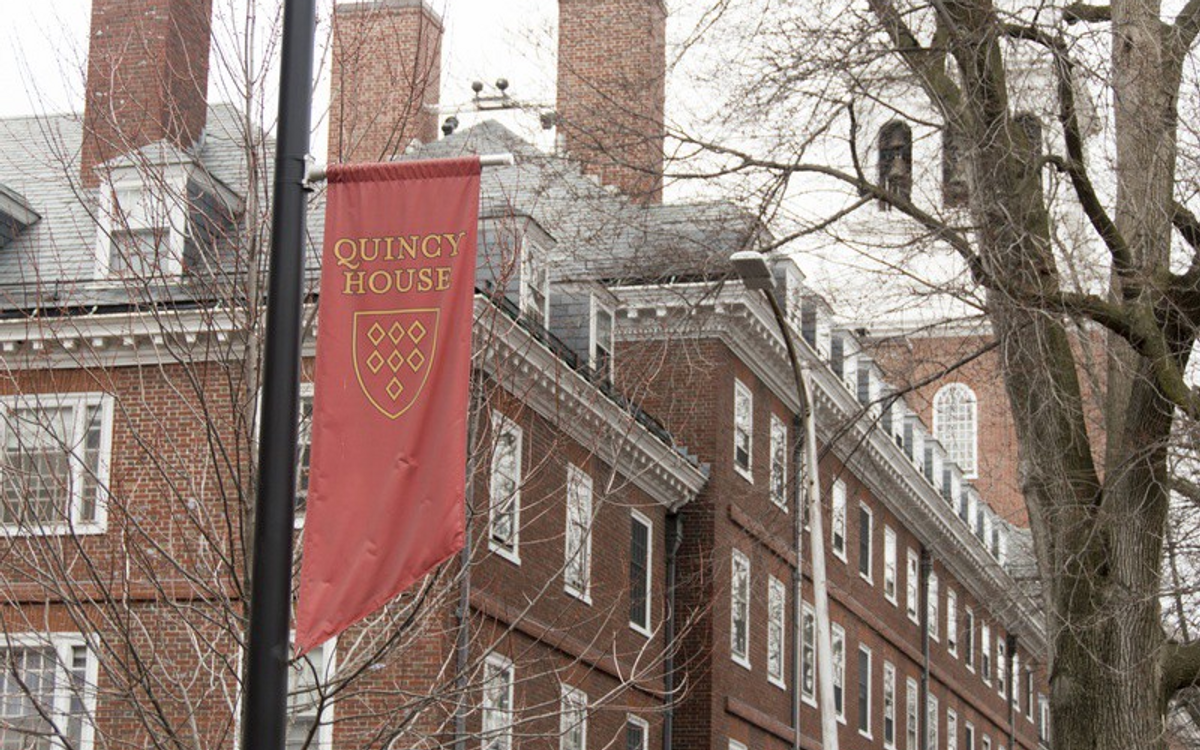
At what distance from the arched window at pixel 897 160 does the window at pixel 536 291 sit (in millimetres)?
7942

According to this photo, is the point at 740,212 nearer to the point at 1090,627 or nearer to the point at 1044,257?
the point at 1044,257

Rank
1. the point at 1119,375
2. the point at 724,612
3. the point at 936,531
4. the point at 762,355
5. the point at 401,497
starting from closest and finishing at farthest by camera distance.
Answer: the point at 401,497 → the point at 1119,375 → the point at 724,612 → the point at 762,355 → the point at 936,531

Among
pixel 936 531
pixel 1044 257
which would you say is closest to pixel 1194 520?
pixel 1044 257

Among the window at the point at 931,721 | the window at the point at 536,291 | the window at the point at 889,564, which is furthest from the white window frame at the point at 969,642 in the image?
the window at the point at 536,291

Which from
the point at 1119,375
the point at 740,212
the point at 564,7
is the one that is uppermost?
the point at 564,7

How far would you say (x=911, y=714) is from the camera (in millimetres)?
46281

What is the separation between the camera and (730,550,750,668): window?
108ft

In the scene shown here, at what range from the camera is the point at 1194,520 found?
64.8 feet

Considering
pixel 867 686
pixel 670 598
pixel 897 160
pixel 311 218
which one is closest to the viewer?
pixel 897 160

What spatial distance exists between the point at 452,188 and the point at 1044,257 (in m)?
8.44

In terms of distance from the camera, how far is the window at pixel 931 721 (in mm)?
46844

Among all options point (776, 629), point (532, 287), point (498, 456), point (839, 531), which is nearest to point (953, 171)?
point (498, 456)

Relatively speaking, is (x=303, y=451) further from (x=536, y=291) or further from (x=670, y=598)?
(x=670, y=598)

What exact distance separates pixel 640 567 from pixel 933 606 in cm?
2026
